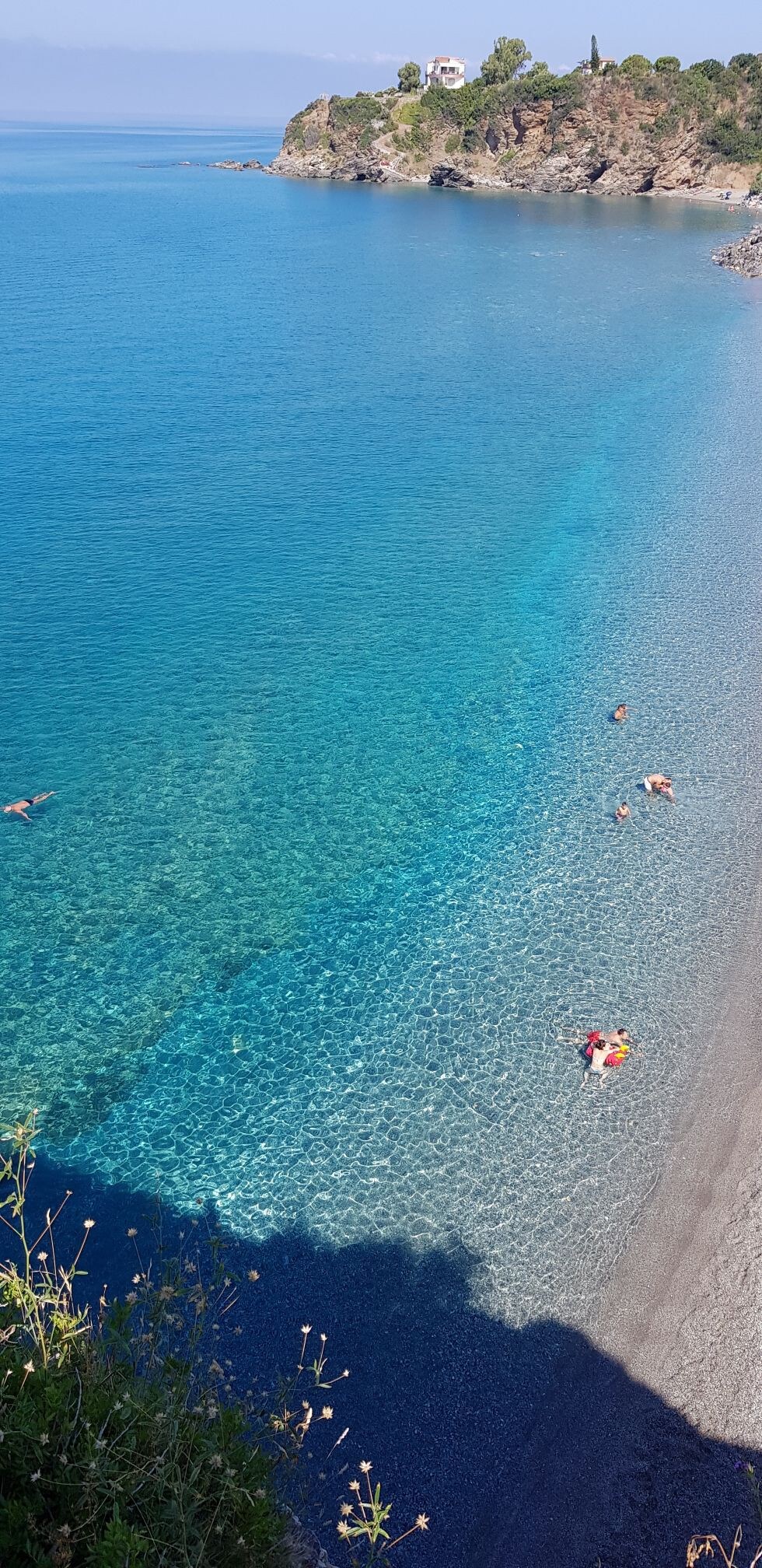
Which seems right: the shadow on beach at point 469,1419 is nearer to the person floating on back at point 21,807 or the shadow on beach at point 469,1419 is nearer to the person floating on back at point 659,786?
the person floating on back at point 21,807

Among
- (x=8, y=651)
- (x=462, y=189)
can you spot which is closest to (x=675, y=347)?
(x=8, y=651)

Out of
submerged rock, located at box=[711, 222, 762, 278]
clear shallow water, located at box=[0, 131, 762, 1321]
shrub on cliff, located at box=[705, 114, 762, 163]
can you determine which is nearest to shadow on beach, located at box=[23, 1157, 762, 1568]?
clear shallow water, located at box=[0, 131, 762, 1321]

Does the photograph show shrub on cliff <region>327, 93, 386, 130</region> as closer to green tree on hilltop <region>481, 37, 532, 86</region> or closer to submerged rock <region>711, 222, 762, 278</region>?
green tree on hilltop <region>481, 37, 532, 86</region>

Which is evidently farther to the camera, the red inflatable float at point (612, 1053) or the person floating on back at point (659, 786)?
the person floating on back at point (659, 786)

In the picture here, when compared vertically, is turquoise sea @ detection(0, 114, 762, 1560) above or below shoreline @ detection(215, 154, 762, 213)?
below

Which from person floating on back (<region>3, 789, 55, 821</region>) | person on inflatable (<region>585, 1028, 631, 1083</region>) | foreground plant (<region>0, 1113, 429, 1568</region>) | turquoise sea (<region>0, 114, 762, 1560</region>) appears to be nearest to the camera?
foreground plant (<region>0, 1113, 429, 1568</region>)

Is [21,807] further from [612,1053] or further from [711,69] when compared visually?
[711,69]

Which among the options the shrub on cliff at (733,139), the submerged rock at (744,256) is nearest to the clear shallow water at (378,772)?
the submerged rock at (744,256)

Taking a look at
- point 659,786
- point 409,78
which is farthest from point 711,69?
point 659,786
